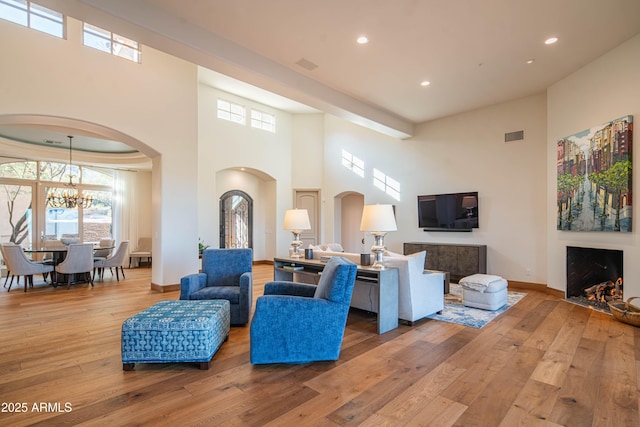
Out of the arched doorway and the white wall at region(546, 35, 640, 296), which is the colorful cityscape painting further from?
the arched doorway

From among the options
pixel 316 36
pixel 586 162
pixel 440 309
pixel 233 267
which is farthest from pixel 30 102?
pixel 586 162

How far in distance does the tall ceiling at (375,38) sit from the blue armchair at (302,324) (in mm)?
2921

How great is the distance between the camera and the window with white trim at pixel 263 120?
362 inches

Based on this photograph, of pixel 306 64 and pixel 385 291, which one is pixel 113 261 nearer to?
pixel 306 64

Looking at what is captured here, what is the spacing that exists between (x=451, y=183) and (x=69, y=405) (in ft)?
23.7

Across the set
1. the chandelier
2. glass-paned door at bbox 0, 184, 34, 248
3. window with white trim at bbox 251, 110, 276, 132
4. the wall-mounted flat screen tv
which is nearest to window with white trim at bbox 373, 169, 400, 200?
the wall-mounted flat screen tv

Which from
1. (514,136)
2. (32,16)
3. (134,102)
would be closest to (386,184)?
(514,136)

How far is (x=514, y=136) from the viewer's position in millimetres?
6434

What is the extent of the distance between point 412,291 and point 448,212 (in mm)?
3825

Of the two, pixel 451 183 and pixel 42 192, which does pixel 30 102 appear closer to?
pixel 42 192

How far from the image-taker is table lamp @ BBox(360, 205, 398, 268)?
13.0 ft

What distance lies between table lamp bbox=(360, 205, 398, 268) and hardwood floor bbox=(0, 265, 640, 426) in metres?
0.87

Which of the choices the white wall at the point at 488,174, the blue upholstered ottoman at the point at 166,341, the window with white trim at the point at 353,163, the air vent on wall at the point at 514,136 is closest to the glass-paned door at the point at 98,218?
the window with white trim at the point at 353,163

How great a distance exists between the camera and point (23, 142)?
7.69m
